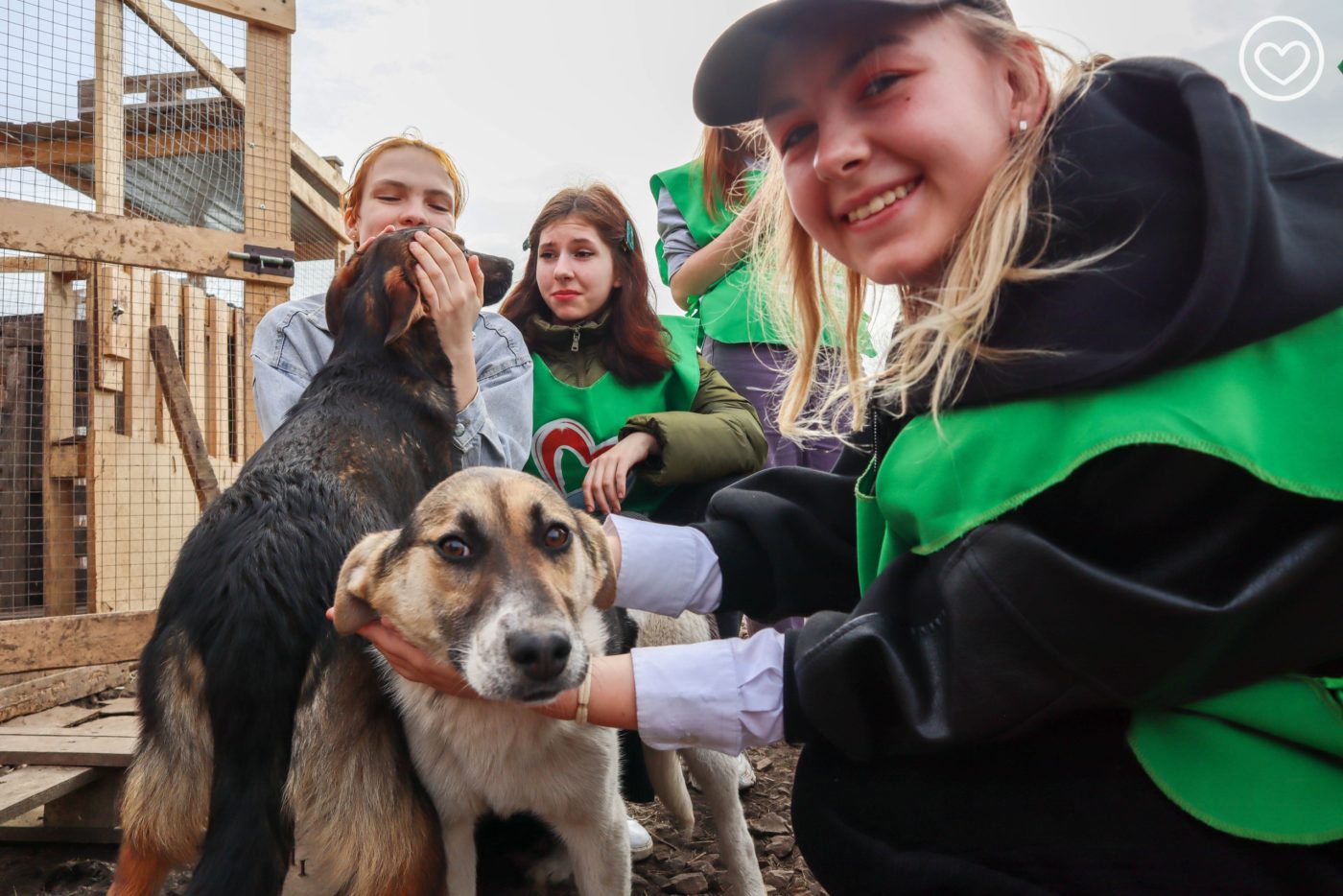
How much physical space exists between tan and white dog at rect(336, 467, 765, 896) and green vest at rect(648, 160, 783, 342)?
193 cm

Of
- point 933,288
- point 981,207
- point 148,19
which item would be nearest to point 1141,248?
point 981,207

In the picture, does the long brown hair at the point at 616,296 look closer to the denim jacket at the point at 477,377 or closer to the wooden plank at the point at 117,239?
the denim jacket at the point at 477,377

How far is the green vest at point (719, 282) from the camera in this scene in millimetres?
3871

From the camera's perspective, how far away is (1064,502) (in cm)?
133

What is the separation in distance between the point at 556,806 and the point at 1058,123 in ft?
6.05

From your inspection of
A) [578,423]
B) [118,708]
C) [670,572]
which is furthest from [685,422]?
[118,708]

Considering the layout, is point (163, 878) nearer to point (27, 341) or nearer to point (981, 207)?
point (981, 207)

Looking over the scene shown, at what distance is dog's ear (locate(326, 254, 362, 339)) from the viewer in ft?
10.5

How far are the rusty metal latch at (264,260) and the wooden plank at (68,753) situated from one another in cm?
281

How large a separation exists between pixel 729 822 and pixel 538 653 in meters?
1.23

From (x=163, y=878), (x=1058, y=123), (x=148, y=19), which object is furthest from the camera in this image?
(x=148, y=19)

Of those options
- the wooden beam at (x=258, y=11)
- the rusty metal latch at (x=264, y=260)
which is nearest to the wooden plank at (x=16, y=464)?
the rusty metal latch at (x=264, y=260)

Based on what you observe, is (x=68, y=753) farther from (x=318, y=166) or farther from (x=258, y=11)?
(x=318, y=166)

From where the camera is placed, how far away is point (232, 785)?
1.79 meters
